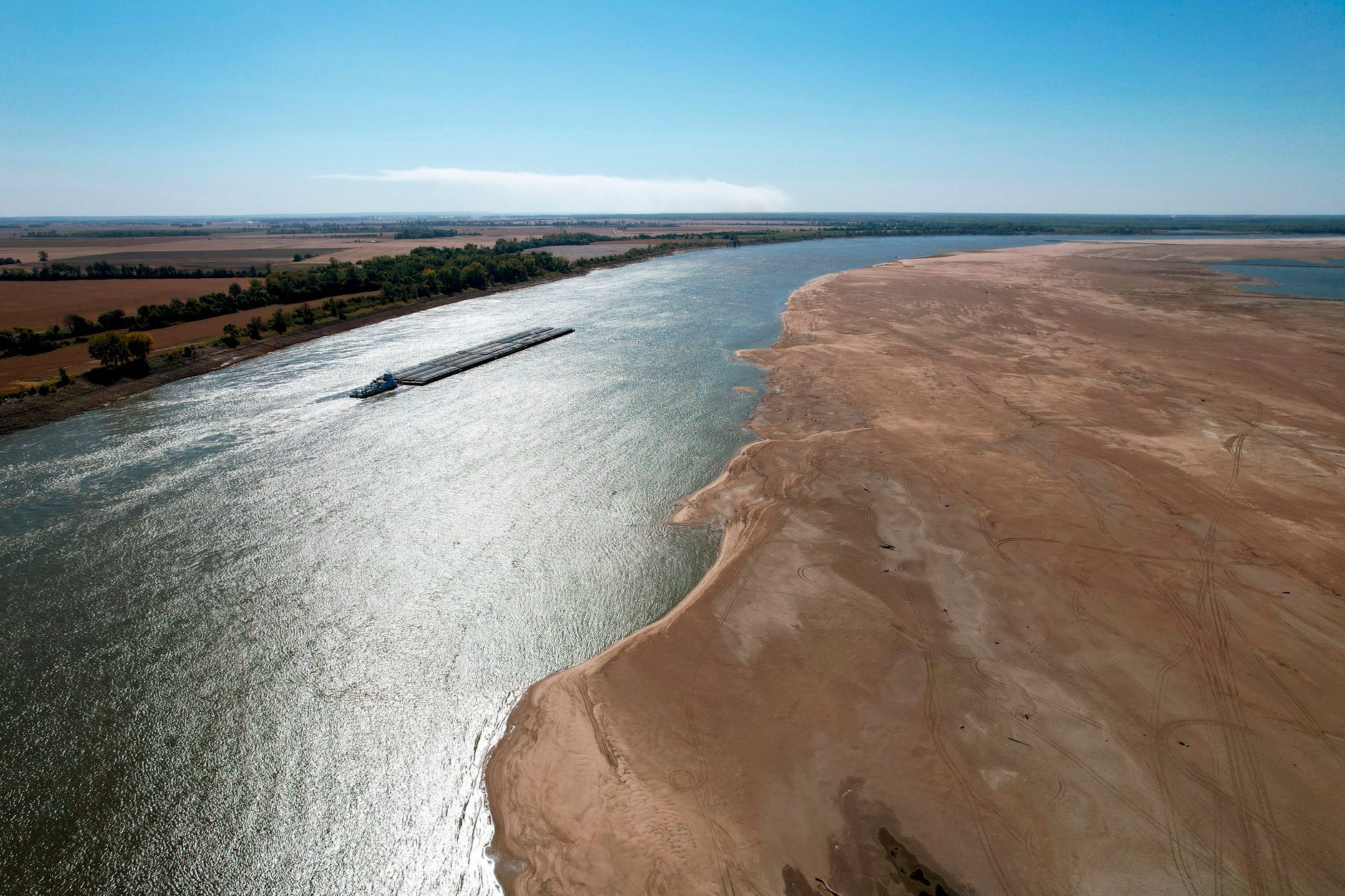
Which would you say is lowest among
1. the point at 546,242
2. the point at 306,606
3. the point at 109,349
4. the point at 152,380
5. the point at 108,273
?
the point at 306,606

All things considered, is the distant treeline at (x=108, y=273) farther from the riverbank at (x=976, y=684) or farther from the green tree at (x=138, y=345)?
the riverbank at (x=976, y=684)

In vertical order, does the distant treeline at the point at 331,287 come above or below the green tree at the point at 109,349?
above

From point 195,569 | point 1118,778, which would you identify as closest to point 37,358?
point 195,569

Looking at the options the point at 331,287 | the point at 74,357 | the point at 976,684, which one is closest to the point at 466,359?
the point at 74,357

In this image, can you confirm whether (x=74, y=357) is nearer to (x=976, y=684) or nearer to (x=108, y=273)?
(x=108, y=273)

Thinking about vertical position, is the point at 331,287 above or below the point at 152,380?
above

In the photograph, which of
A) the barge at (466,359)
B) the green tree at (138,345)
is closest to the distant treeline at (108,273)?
the green tree at (138,345)

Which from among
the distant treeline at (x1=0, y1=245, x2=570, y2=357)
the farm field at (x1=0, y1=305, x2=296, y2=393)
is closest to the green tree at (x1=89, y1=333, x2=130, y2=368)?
the farm field at (x1=0, y1=305, x2=296, y2=393)
